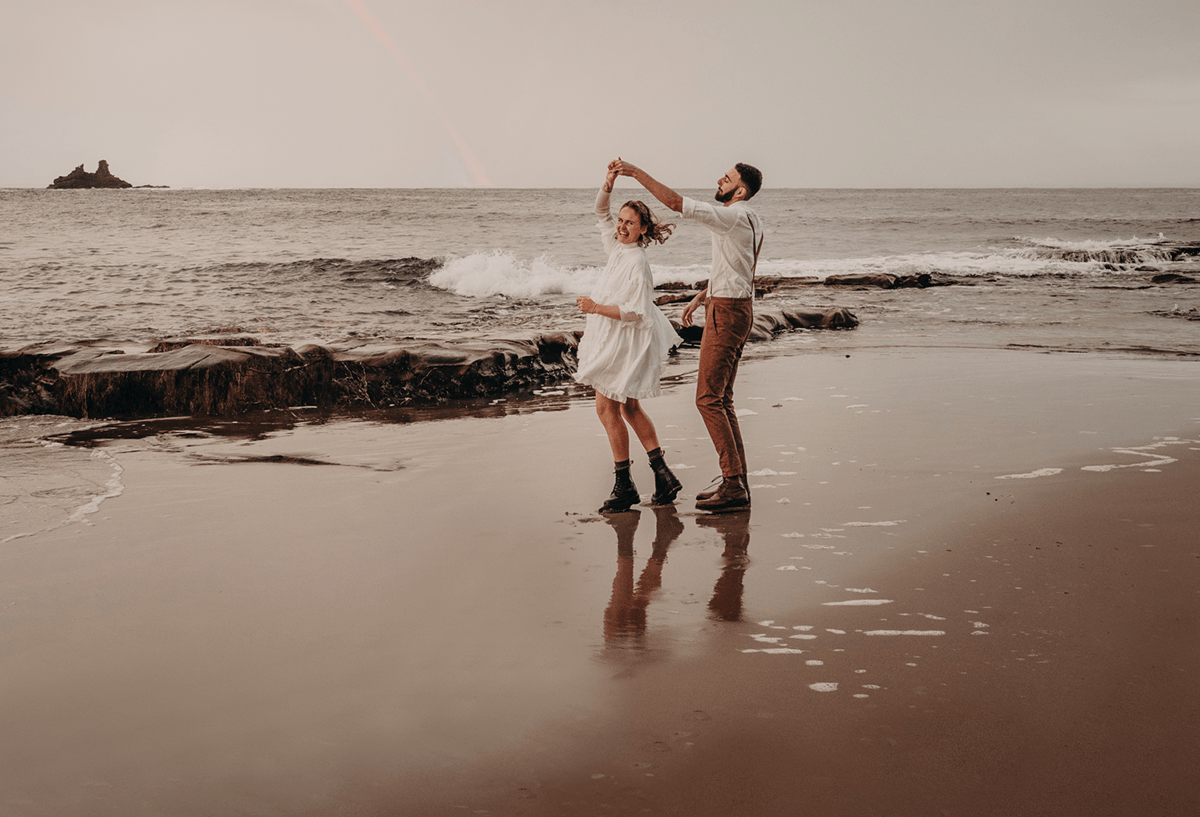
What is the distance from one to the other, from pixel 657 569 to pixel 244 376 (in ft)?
17.4

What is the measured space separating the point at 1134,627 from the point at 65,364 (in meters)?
8.44

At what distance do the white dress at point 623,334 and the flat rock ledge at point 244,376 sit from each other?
378 centimetres

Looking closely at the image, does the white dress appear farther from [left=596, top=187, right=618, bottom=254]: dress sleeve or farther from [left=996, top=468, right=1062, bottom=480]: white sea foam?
[left=996, top=468, right=1062, bottom=480]: white sea foam

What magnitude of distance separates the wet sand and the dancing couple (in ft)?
1.02

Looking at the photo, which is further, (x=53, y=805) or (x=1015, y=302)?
(x=1015, y=302)

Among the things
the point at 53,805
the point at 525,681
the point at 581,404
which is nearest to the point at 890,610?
the point at 525,681

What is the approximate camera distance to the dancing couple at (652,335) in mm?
4848

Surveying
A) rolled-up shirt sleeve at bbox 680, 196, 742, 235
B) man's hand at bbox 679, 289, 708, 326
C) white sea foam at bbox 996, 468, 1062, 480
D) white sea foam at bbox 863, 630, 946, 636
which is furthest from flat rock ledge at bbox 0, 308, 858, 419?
white sea foam at bbox 863, 630, 946, 636

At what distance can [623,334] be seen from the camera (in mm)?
4969

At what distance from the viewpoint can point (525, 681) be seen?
2.95 metres

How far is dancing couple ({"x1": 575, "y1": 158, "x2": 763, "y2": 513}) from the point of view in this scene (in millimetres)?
4848

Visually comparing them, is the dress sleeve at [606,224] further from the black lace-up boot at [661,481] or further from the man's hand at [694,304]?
the black lace-up boot at [661,481]

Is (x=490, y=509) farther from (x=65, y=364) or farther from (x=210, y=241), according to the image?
(x=210, y=241)

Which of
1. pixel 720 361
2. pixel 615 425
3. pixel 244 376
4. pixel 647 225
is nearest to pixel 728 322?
pixel 720 361
